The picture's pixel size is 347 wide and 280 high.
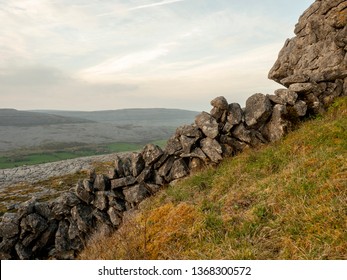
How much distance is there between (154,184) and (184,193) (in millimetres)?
4604

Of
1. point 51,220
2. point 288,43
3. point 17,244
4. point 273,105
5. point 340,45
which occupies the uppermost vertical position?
point 288,43

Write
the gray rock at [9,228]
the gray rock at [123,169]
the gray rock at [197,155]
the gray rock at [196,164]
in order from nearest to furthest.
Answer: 1. the gray rock at [197,155]
2. the gray rock at [196,164]
3. the gray rock at [9,228]
4. the gray rock at [123,169]

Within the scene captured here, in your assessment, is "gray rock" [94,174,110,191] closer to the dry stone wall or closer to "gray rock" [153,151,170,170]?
the dry stone wall

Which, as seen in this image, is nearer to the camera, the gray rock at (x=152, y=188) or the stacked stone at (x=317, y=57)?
the gray rock at (x=152, y=188)

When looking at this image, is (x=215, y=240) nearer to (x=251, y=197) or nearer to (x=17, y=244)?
(x=251, y=197)

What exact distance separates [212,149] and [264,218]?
32.6ft

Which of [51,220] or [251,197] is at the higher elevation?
[251,197]

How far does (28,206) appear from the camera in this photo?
21047 mm

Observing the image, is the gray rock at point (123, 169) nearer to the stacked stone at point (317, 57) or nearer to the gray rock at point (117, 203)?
the gray rock at point (117, 203)

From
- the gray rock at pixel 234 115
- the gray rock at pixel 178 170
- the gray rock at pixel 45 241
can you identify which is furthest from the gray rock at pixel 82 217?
the gray rock at pixel 234 115

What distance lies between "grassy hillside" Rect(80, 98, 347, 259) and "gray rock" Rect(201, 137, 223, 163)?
3.37 m

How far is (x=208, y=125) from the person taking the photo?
19.7 m

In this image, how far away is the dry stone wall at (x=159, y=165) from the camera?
19156 millimetres

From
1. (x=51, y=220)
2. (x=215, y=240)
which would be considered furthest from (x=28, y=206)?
(x=215, y=240)
